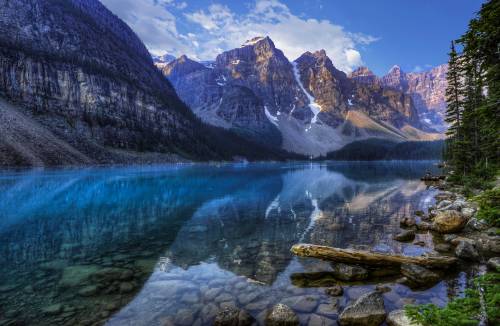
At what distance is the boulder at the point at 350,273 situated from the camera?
1116 centimetres

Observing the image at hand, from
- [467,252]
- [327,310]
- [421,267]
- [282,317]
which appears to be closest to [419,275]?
[421,267]

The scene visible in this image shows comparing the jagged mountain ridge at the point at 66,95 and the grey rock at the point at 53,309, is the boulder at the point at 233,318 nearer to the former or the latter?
the grey rock at the point at 53,309

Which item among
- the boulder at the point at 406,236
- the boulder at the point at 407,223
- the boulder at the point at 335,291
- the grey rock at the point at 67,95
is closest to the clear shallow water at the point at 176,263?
the boulder at the point at 335,291

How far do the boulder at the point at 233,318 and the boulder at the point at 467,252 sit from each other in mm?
10203

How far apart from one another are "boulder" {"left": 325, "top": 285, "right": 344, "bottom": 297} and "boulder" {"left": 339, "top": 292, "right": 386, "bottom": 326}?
1.30 m

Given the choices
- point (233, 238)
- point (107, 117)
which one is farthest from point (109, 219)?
point (107, 117)

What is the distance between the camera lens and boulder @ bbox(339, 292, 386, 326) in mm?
8117

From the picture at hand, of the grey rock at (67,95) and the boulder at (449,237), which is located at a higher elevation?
the grey rock at (67,95)

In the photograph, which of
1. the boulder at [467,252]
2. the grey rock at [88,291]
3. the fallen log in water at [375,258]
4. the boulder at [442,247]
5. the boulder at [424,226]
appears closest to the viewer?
the grey rock at [88,291]

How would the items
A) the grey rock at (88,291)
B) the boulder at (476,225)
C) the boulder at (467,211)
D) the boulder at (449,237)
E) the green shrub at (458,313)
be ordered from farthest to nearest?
the boulder at (467,211) < the boulder at (476,225) < the boulder at (449,237) < the grey rock at (88,291) < the green shrub at (458,313)

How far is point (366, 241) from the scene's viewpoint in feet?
55.4

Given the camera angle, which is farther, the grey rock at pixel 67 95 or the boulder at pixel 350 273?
the grey rock at pixel 67 95

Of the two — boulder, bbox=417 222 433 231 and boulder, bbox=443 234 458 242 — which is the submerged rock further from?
boulder, bbox=417 222 433 231

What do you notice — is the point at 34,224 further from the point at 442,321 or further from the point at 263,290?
the point at 442,321
